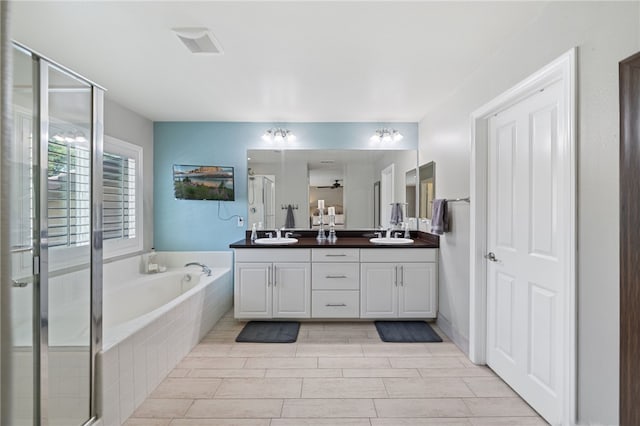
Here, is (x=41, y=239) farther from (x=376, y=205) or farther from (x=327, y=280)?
(x=376, y=205)

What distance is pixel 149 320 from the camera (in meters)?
2.11

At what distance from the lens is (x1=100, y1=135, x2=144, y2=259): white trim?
3.18 meters

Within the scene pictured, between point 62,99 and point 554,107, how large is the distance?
8.15 ft

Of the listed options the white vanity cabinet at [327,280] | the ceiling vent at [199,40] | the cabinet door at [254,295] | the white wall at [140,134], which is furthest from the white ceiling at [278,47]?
the cabinet door at [254,295]

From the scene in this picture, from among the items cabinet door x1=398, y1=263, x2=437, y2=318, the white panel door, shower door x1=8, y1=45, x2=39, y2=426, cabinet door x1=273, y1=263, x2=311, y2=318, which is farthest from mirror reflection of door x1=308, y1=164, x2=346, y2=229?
shower door x1=8, y1=45, x2=39, y2=426

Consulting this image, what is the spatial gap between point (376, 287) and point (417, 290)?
16.4 inches

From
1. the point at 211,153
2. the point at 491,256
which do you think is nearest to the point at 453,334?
the point at 491,256

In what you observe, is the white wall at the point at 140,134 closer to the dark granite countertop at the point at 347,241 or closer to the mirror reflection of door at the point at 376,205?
the dark granite countertop at the point at 347,241

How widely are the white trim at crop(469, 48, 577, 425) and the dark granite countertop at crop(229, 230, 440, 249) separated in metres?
0.87

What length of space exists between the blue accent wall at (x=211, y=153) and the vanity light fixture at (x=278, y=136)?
5 cm

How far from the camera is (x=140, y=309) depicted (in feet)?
10.6

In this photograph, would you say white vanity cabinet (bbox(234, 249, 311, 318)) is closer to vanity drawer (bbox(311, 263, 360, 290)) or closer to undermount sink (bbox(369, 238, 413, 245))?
vanity drawer (bbox(311, 263, 360, 290))

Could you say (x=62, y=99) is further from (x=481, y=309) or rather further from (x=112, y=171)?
(x=481, y=309)

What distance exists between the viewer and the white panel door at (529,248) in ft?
5.64
